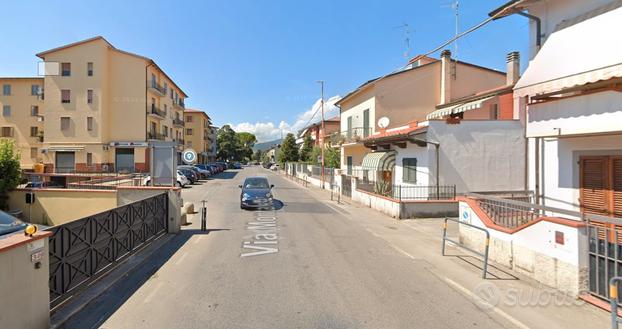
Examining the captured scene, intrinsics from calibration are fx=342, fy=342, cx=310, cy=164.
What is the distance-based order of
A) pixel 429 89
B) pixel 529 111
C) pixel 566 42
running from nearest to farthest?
1. pixel 566 42
2. pixel 529 111
3. pixel 429 89

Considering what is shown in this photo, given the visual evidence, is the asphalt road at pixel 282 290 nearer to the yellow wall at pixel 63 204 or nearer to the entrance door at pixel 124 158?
the yellow wall at pixel 63 204

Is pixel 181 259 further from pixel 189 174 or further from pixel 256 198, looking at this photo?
Answer: pixel 189 174

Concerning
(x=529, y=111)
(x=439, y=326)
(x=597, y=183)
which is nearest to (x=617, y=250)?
(x=439, y=326)

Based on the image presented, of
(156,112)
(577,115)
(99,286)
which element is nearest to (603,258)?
(577,115)

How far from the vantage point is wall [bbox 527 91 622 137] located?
703cm

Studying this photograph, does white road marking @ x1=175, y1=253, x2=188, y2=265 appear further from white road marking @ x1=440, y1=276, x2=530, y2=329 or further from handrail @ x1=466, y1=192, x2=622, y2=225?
handrail @ x1=466, y1=192, x2=622, y2=225

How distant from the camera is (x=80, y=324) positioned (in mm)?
4770

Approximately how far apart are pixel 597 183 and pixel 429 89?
1788 centimetres

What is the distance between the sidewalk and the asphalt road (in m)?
0.32

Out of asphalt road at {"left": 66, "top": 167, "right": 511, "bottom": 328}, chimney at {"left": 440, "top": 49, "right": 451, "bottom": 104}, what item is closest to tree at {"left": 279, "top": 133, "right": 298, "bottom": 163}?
chimney at {"left": 440, "top": 49, "right": 451, "bottom": 104}

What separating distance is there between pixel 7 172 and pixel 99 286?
16626 mm

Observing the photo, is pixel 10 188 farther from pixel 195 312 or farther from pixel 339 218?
pixel 195 312

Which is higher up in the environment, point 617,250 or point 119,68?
point 119,68

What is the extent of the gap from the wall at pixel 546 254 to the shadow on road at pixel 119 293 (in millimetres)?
7559
